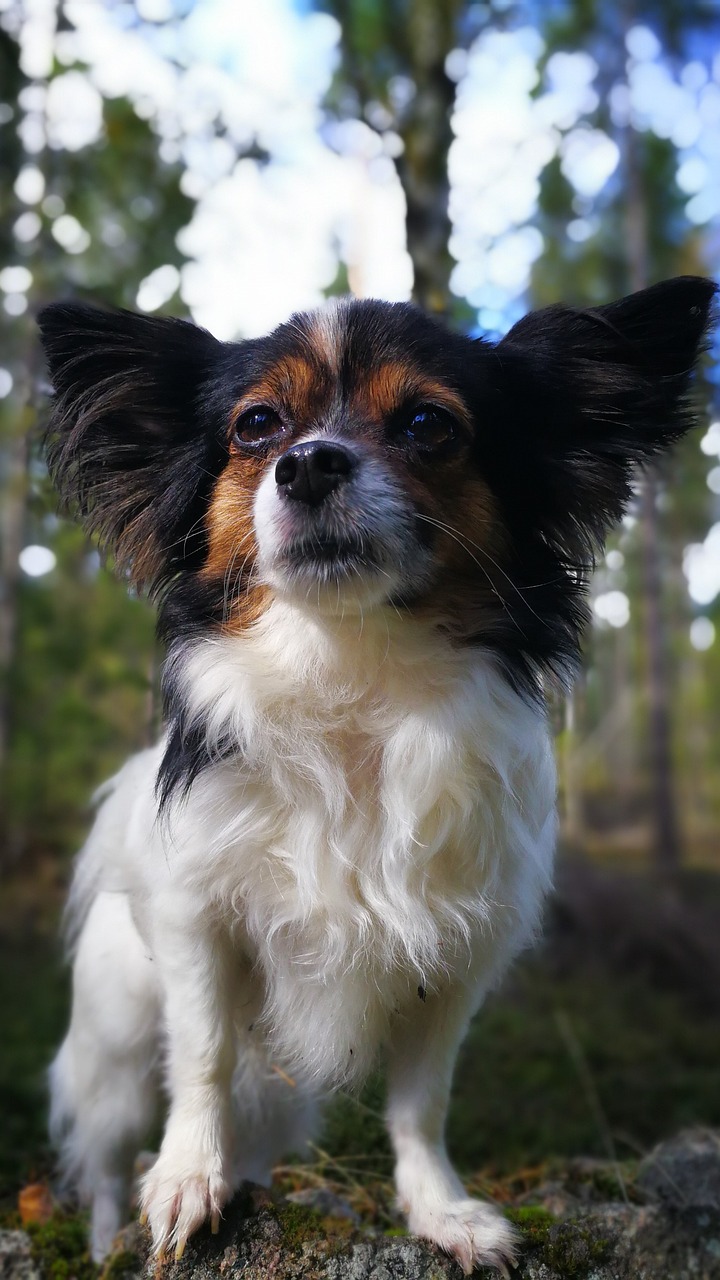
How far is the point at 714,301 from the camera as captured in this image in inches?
85.2

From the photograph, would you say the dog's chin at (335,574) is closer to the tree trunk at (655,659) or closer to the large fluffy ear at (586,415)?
the large fluffy ear at (586,415)

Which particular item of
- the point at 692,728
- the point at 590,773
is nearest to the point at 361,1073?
the point at 692,728

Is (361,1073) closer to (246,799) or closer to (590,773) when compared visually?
(246,799)

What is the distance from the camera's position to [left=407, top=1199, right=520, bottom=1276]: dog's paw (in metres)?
1.86

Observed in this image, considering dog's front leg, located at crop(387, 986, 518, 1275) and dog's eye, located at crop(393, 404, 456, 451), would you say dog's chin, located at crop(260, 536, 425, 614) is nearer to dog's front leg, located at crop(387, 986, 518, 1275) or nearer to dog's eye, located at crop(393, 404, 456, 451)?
dog's eye, located at crop(393, 404, 456, 451)

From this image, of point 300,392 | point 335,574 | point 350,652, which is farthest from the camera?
point 300,392

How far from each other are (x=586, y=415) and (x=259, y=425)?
81 centimetres

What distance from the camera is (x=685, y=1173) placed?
2.42 m

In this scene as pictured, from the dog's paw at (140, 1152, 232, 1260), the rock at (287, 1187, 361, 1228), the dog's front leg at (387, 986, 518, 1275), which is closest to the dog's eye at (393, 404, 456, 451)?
the dog's front leg at (387, 986, 518, 1275)

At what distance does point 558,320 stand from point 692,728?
22268mm

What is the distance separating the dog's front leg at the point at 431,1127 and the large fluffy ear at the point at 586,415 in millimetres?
1178

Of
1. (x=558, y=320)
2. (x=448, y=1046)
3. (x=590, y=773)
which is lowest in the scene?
(x=590, y=773)

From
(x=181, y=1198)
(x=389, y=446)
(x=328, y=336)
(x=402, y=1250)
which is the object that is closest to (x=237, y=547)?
(x=389, y=446)

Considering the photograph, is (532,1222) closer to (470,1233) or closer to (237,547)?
(470,1233)
